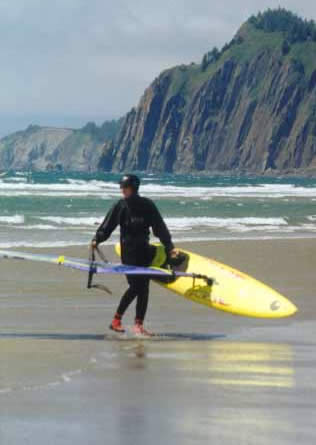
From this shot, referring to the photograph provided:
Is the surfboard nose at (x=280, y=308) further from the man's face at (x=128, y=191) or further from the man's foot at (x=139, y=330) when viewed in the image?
the man's face at (x=128, y=191)

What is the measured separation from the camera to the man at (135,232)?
858cm

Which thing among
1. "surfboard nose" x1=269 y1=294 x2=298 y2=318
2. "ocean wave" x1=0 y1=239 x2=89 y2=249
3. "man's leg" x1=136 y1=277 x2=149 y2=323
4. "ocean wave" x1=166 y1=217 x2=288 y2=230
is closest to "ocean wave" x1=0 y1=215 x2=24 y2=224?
"ocean wave" x1=166 y1=217 x2=288 y2=230

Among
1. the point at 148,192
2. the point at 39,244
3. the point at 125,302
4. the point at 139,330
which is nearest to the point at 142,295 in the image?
the point at 125,302

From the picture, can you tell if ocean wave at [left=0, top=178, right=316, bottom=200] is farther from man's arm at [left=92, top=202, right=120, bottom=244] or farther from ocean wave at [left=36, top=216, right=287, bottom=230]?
man's arm at [left=92, top=202, right=120, bottom=244]

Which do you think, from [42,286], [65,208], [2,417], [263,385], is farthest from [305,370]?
[65,208]

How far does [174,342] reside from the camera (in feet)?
27.0

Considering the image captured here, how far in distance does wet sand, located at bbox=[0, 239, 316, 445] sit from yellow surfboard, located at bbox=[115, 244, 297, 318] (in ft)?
0.65

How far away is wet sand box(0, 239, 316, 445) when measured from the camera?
17.0 feet

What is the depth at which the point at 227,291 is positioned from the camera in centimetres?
899

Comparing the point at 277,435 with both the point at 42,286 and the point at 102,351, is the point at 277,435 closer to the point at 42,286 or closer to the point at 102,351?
the point at 102,351

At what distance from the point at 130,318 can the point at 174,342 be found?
1606 millimetres

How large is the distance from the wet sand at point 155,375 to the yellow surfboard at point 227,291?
0.65ft

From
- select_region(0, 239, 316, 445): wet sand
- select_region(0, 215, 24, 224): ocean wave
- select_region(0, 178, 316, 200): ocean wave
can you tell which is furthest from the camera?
select_region(0, 178, 316, 200): ocean wave

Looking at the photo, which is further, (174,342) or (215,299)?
(215,299)
